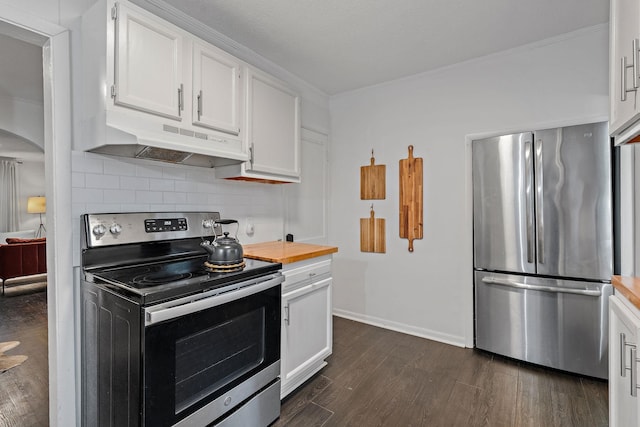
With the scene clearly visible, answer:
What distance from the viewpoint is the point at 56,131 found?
1.55 m

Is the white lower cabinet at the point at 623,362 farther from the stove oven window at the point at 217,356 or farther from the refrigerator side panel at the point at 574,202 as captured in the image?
the stove oven window at the point at 217,356

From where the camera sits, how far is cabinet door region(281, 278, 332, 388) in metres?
1.99

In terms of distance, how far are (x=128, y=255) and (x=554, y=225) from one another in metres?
2.87

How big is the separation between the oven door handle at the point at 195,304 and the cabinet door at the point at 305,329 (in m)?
0.37

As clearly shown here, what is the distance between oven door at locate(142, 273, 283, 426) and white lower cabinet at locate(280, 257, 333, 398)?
161mm

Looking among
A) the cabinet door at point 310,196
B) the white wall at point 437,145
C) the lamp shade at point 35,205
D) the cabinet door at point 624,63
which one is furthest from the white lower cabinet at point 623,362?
the lamp shade at point 35,205

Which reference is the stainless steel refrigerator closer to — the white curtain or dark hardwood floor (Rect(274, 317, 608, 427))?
dark hardwood floor (Rect(274, 317, 608, 427))

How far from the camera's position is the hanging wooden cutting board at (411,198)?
9.97 ft

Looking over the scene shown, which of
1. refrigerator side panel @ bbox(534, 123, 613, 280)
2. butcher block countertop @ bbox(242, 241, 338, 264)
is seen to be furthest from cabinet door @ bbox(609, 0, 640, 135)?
butcher block countertop @ bbox(242, 241, 338, 264)

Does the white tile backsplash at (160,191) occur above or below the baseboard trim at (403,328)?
above

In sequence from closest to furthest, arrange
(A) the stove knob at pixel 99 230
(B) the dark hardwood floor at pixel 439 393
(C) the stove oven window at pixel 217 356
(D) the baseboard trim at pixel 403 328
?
(C) the stove oven window at pixel 217 356 → (A) the stove knob at pixel 99 230 → (B) the dark hardwood floor at pixel 439 393 → (D) the baseboard trim at pixel 403 328

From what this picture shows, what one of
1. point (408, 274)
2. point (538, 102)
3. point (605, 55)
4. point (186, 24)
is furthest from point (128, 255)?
point (605, 55)

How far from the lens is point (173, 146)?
5.41 ft

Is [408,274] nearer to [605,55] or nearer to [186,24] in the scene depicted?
[605,55]
